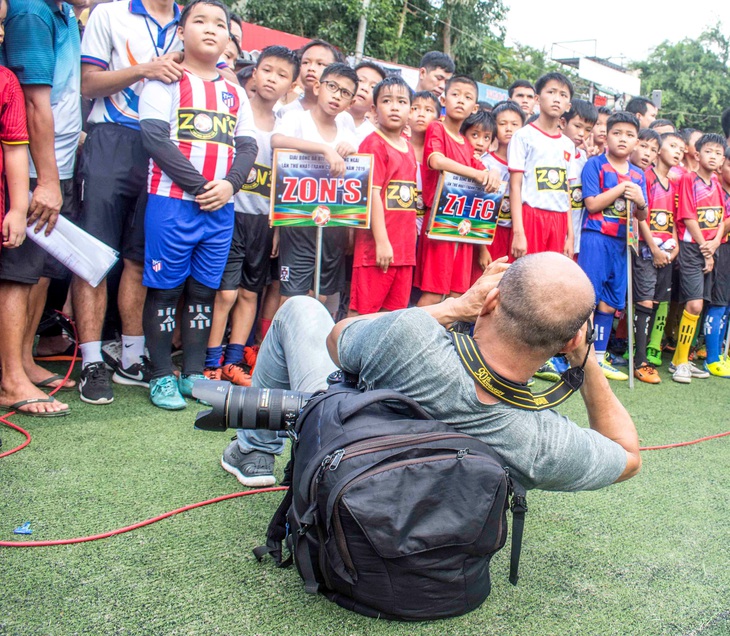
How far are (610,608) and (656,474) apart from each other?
127cm

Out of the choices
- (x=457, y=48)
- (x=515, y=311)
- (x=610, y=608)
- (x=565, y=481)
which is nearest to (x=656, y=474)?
(x=610, y=608)

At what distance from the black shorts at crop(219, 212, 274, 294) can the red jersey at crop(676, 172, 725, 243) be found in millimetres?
3507

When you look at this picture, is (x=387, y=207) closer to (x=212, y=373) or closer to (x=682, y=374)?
(x=212, y=373)

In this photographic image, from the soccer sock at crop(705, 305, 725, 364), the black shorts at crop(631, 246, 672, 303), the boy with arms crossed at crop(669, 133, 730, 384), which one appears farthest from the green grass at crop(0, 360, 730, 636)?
the soccer sock at crop(705, 305, 725, 364)

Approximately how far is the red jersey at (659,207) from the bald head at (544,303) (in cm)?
417

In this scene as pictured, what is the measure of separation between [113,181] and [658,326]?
4538 mm

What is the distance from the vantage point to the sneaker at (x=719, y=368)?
218 inches

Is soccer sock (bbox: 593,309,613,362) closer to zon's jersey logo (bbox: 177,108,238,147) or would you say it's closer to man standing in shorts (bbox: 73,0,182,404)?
zon's jersey logo (bbox: 177,108,238,147)

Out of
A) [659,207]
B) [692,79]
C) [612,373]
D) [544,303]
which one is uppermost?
[692,79]

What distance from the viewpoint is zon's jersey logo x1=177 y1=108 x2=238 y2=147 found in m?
3.29

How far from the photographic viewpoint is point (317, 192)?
151 inches

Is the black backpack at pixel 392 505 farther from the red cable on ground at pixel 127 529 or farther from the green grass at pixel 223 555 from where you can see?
the red cable on ground at pixel 127 529

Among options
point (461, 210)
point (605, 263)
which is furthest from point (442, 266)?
point (605, 263)

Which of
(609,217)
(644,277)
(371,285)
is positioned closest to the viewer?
(371,285)
